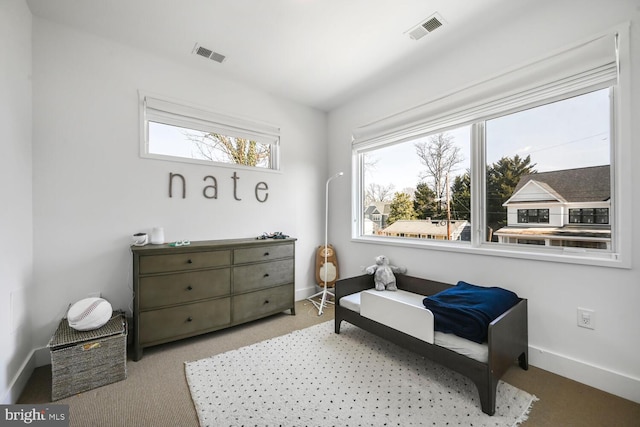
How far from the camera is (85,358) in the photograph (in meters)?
1.72

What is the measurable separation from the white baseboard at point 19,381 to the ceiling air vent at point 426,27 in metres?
3.66

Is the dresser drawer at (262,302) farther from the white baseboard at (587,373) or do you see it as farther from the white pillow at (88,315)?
the white baseboard at (587,373)

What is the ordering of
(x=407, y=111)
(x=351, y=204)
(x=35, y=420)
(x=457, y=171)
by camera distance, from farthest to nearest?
1. (x=351, y=204)
2. (x=407, y=111)
3. (x=457, y=171)
4. (x=35, y=420)

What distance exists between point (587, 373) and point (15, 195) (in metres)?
3.93

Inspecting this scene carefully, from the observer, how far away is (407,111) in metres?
2.80

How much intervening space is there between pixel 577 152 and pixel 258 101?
3047 millimetres

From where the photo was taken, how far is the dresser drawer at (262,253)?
260 cm

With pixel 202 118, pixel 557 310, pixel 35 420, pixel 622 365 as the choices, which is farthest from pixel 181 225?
pixel 622 365

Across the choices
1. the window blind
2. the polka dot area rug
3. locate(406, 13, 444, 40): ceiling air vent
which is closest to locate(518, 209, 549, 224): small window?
the window blind

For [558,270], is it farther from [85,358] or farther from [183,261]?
[85,358]

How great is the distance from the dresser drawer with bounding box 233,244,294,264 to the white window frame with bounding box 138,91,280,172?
3.24ft

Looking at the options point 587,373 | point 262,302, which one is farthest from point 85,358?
point 587,373

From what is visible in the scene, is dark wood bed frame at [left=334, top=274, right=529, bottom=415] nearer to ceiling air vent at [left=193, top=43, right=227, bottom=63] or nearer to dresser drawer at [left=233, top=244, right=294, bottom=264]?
dresser drawer at [left=233, top=244, right=294, bottom=264]

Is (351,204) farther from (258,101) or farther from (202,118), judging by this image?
(202,118)
